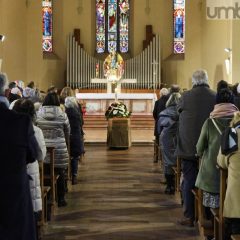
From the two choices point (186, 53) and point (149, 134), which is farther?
point (186, 53)

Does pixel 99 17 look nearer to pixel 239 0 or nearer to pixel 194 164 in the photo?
pixel 239 0

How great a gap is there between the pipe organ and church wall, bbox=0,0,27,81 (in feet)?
6.03

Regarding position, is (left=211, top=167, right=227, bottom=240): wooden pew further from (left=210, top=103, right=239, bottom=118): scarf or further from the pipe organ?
the pipe organ

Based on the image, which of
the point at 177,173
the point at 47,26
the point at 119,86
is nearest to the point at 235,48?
the point at 119,86

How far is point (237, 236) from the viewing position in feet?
13.8

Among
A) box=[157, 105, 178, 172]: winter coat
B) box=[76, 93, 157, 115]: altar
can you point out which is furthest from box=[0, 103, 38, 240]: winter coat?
box=[76, 93, 157, 115]: altar

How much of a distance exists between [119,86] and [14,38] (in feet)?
11.8

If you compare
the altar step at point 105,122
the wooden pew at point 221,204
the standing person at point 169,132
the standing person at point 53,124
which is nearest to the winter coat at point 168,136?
the standing person at point 169,132

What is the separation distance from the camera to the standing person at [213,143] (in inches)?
203

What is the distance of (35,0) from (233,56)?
7.88 metres

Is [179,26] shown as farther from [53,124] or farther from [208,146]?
[208,146]

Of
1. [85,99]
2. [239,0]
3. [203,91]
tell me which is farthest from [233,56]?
[203,91]

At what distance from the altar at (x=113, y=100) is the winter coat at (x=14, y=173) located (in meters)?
13.2

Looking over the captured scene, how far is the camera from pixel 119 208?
7.32 meters
